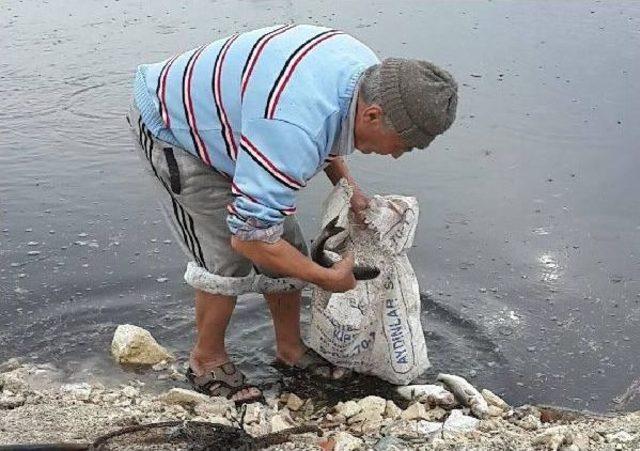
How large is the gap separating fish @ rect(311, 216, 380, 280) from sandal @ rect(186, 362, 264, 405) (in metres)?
0.63

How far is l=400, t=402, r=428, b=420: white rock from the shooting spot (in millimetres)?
3094

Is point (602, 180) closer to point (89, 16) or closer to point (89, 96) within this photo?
point (89, 96)

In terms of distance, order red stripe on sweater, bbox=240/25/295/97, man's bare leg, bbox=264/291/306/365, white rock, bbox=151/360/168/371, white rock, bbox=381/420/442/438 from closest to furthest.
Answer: red stripe on sweater, bbox=240/25/295/97
white rock, bbox=381/420/442/438
man's bare leg, bbox=264/291/306/365
white rock, bbox=151/360/168/371

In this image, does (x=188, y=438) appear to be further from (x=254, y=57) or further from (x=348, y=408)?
(x=254, y=57)

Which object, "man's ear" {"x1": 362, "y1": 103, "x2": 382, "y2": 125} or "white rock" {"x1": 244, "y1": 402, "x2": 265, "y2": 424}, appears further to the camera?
"white rock" {"x1": 244, "y1": 402, "x2": 265, "y2": 424}

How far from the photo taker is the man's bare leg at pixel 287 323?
11.2ft

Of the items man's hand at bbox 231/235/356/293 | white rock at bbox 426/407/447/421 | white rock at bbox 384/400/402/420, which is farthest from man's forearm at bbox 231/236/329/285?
white rock at bbox 426/407/447/421

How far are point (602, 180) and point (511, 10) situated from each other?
13.0 feet

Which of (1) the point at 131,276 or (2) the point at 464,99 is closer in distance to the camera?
(1) the point at 131,276

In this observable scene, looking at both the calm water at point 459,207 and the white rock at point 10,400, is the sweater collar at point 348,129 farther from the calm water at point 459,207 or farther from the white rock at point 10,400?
the white rock at point 10,400

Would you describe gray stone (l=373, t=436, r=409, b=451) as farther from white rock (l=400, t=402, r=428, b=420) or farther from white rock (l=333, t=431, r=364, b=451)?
white rock (l=400, t=402, r=428, b=420)

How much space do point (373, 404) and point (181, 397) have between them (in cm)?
74

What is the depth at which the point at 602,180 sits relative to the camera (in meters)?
5.10

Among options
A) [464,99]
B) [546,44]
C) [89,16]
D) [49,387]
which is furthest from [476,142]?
[89,16]
